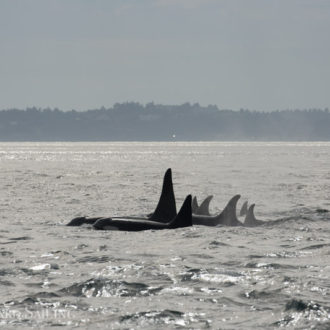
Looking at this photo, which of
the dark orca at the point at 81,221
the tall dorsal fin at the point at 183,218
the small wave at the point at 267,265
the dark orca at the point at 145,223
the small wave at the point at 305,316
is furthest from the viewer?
the dark orca at the point at 81,221

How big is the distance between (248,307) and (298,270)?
394cm

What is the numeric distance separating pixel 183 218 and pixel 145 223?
124 cm

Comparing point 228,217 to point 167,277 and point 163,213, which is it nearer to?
point 163,213

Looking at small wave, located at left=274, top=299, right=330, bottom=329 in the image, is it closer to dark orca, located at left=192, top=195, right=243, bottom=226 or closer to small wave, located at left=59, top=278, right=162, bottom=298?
small wave, located at left=59, top=278, right=162, bottom=298

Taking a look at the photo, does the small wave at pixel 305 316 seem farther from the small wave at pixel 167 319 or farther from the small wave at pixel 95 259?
the small wave at pixel 95 259

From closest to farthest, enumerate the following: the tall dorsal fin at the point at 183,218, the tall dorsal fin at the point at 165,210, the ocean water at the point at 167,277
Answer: the ocean water at the point at 167,277, the tall dorsal fin at the point at 183,218, the tall dorsal fin at the point at 165,210

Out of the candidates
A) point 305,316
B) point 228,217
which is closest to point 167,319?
point 305,316

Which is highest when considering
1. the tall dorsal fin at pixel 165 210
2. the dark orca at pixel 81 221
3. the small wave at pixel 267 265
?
the tall dorsal fin at pixel 165 210

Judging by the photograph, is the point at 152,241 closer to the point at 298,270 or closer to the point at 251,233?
the point at 251,233

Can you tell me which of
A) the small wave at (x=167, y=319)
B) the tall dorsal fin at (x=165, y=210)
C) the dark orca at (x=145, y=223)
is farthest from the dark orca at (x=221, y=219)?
the small wave at (x=167, y=319)

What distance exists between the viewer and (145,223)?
27.3 meters

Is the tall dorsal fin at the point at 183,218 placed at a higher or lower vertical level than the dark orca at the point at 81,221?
higher

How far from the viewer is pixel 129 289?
1561cm

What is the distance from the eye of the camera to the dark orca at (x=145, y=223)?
2706 centimetres
